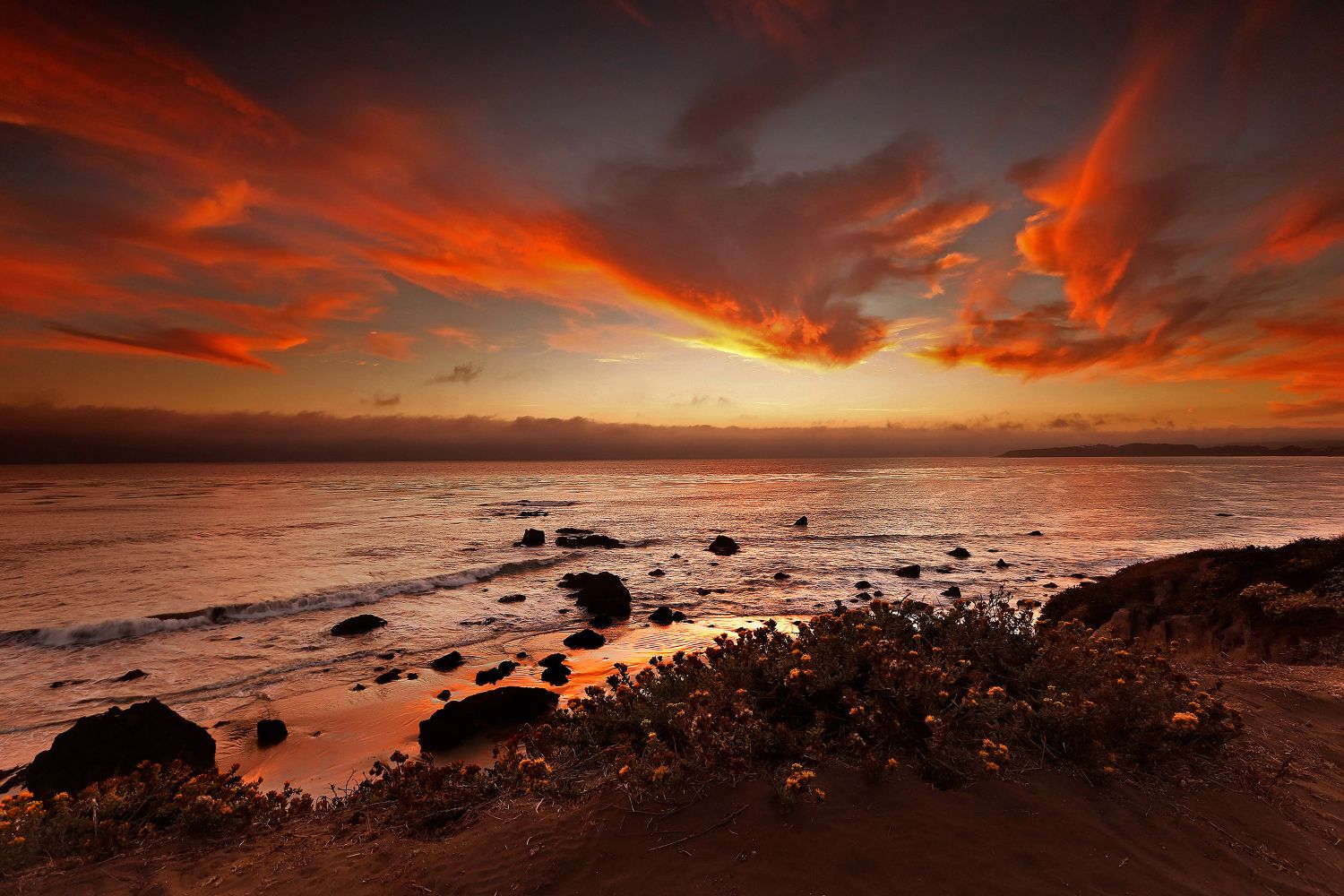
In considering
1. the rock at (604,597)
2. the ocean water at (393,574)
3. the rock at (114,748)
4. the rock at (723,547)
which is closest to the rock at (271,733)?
the ocean water at (393,574)

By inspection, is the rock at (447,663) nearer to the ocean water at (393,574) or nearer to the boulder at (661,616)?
the ocean water at (393,574)

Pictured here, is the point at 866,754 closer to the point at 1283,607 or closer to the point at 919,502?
the point at 1283,607

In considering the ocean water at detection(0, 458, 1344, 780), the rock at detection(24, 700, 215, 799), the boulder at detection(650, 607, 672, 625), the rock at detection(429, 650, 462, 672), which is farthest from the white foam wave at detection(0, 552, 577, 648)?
the rock at detection(24, 700, 215, 799)

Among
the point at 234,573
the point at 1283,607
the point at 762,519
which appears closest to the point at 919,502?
the point at 762,519

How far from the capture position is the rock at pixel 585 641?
16.2m

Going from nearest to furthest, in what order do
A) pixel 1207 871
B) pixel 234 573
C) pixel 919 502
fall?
pixel 1207 871 < pixel 234 573 < pixel 919 502

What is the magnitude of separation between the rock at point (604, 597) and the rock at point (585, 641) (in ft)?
10.1

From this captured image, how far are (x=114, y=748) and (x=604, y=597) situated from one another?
44.4 feet

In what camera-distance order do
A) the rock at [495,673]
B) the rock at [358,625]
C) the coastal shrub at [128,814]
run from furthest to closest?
the rock at [358,625] → the rock at [495,673] → the coastal shrub at [128,814]

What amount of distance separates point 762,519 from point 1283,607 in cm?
3807

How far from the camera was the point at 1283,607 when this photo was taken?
10.4 meters

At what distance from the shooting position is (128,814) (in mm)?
5367

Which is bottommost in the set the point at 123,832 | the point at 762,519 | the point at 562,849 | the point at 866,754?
the point at 762,519

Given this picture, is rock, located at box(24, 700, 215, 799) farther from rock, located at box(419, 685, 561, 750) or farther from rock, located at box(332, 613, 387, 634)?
rock, located at box(332, 613, 387, 634)
